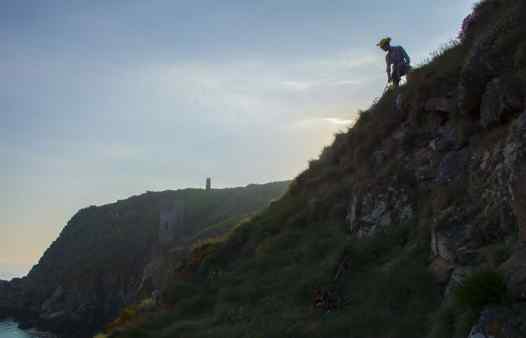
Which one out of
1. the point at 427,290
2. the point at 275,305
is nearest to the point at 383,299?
the point at 427,290

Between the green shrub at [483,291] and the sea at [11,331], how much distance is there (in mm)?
54820

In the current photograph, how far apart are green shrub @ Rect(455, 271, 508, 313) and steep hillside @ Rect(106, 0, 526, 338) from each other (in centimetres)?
2

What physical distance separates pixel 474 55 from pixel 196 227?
5472cm

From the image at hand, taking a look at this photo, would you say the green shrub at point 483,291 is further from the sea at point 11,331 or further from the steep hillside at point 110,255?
the sea at point 11,331

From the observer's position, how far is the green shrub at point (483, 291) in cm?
570

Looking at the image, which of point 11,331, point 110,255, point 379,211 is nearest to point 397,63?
point 379,211

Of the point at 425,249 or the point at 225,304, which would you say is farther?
the point at 225,304

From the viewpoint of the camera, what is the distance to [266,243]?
1406 cm

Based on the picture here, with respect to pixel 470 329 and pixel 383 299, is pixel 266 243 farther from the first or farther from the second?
pixel 470 329

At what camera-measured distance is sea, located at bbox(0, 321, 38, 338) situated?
52.3 m

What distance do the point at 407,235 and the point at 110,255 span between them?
235 ft

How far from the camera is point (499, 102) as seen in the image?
29.1 feet

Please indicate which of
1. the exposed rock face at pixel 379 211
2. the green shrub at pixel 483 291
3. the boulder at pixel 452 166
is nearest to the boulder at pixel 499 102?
the boulder at pixel 452 166

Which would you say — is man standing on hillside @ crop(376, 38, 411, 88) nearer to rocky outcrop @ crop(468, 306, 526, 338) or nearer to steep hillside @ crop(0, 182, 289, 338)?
rocky outcrop @ crop(468, 306, 526, 338)
